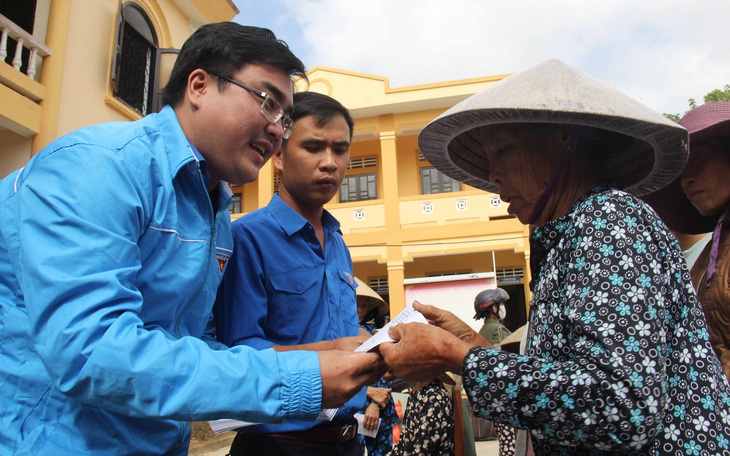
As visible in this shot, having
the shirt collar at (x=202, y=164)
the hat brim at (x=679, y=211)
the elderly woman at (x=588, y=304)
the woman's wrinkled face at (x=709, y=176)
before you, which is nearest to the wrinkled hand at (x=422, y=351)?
the elderly woman at (x=588, y=304)

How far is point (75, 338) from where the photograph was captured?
3.33 ft

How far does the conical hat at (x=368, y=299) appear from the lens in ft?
16.1

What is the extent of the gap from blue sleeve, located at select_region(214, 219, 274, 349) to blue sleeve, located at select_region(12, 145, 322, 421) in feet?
2.24

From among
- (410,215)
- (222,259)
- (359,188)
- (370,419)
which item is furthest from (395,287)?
(222,259)

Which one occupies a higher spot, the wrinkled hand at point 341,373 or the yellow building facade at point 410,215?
the yellow building facade at point 410,215

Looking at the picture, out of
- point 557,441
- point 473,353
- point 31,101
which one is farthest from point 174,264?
point 31,101

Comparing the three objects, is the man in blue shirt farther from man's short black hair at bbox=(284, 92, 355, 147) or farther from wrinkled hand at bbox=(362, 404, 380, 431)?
wrinkled hand at bbox=(362, 404, 380, 431)

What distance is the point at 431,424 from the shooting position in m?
4.27

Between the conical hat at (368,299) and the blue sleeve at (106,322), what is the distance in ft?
12.1

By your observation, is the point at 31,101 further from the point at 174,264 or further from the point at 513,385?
the point at 513,385

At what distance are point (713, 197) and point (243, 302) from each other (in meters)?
2.02

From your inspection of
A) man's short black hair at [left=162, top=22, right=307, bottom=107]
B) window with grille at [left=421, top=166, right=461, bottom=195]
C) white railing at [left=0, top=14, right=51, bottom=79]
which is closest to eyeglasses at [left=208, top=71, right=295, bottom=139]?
man's short black hair at [left=162, top=22, right=307, bottom=107]

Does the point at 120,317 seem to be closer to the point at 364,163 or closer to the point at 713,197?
the point at 713,197

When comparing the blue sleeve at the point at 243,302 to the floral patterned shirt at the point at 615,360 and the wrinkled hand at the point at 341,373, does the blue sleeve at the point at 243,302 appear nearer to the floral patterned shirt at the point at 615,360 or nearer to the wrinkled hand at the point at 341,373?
the wrinkled hand at the point at 341,373
